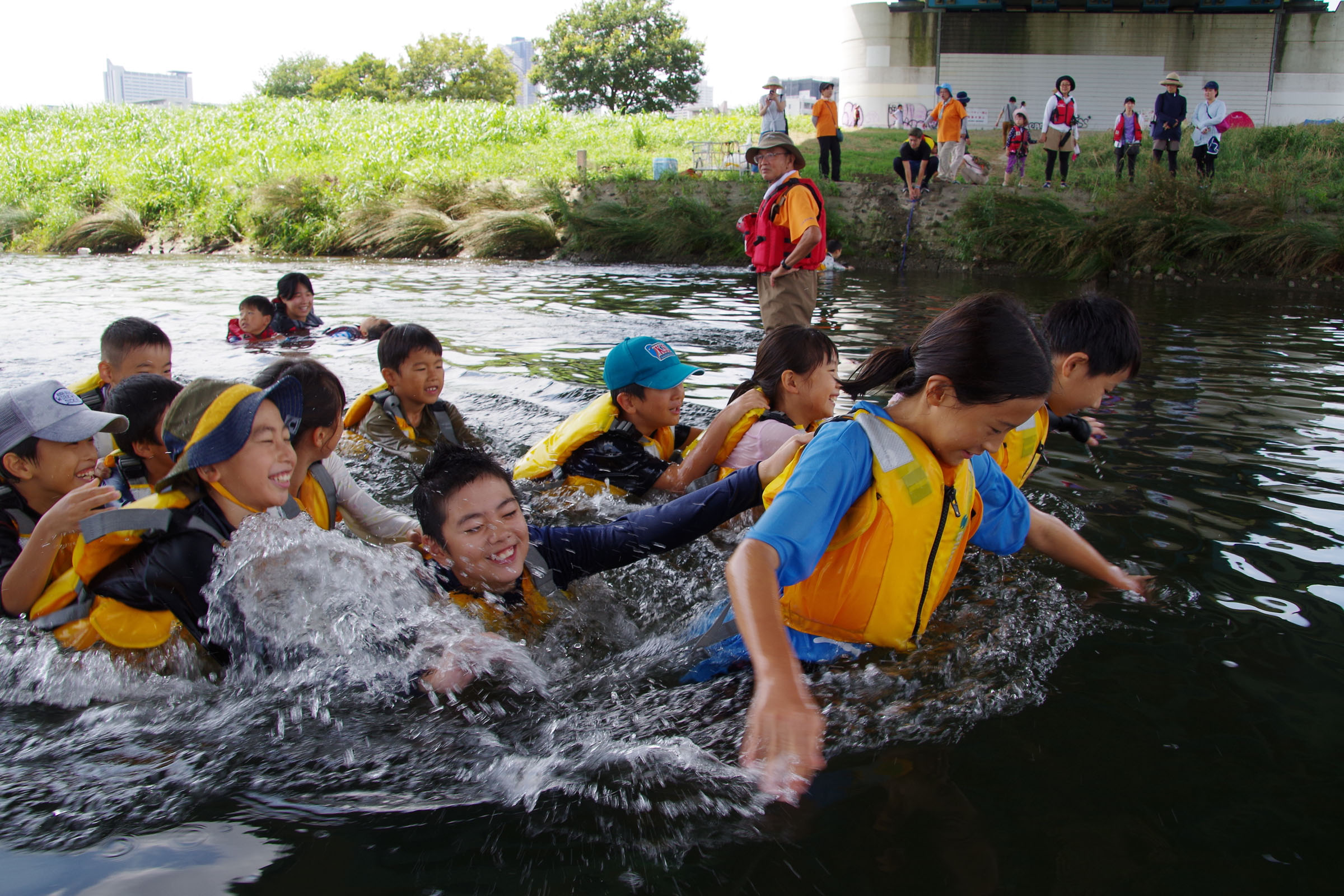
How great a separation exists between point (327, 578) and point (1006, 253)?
1476 centimetres

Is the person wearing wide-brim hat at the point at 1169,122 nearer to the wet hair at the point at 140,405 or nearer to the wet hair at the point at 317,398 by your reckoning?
the wet hair at the point at 317,398

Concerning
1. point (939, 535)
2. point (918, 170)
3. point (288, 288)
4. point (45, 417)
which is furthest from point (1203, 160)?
point (45, 417)

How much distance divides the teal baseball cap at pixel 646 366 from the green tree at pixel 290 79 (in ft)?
249

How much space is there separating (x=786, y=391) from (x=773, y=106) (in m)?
13.8

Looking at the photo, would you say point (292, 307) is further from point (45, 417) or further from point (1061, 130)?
point (1061, 130)

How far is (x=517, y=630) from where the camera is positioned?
3.06 meters

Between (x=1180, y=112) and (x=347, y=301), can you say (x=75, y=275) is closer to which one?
(x=347, y=301)

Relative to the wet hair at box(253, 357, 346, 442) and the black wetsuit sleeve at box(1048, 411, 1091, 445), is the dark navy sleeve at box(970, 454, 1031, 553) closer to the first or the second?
the black wetsuit sleeve at box(1048, 411, 1091, 445)

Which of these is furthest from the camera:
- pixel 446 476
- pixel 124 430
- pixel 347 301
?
pixel 347 301

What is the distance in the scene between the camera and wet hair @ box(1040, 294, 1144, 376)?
3428 millimetres

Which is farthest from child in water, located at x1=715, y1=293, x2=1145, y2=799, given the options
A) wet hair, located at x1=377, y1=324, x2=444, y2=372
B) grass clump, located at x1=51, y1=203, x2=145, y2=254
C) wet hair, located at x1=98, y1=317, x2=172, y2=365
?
grass clump, located at x1=51, y1=203, x2=145, y2=254

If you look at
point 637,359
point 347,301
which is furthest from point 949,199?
point 637,359

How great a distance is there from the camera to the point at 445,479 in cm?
289

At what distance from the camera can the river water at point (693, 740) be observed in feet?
6.73
